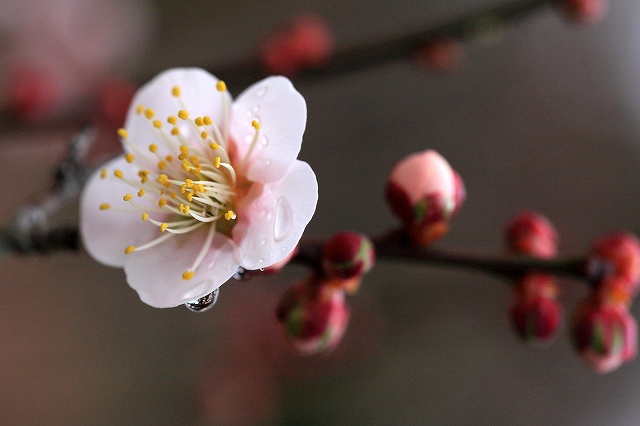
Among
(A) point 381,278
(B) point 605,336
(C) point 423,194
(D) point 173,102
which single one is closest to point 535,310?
(B) point 605,336

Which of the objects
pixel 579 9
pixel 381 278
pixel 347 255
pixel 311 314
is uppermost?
pixel 579 9

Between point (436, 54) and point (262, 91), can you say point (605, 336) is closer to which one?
point (262, 91)

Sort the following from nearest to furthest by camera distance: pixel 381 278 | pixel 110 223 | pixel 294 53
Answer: pixel 110 223, pixel 294 53, pixel 381 278

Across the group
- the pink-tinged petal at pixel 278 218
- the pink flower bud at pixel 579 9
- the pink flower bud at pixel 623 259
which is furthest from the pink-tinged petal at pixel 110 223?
the pink flower bud at pixel 579 9

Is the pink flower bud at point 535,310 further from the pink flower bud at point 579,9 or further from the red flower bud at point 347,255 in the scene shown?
the pink flower bud at point 579,9

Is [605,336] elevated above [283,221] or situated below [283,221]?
below

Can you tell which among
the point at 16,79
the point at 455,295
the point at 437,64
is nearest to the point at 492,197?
Result: the point at 455,295

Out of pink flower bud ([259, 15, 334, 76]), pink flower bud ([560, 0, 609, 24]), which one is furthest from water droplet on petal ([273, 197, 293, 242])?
pink flower bud ([560, 0, 609, 24])
